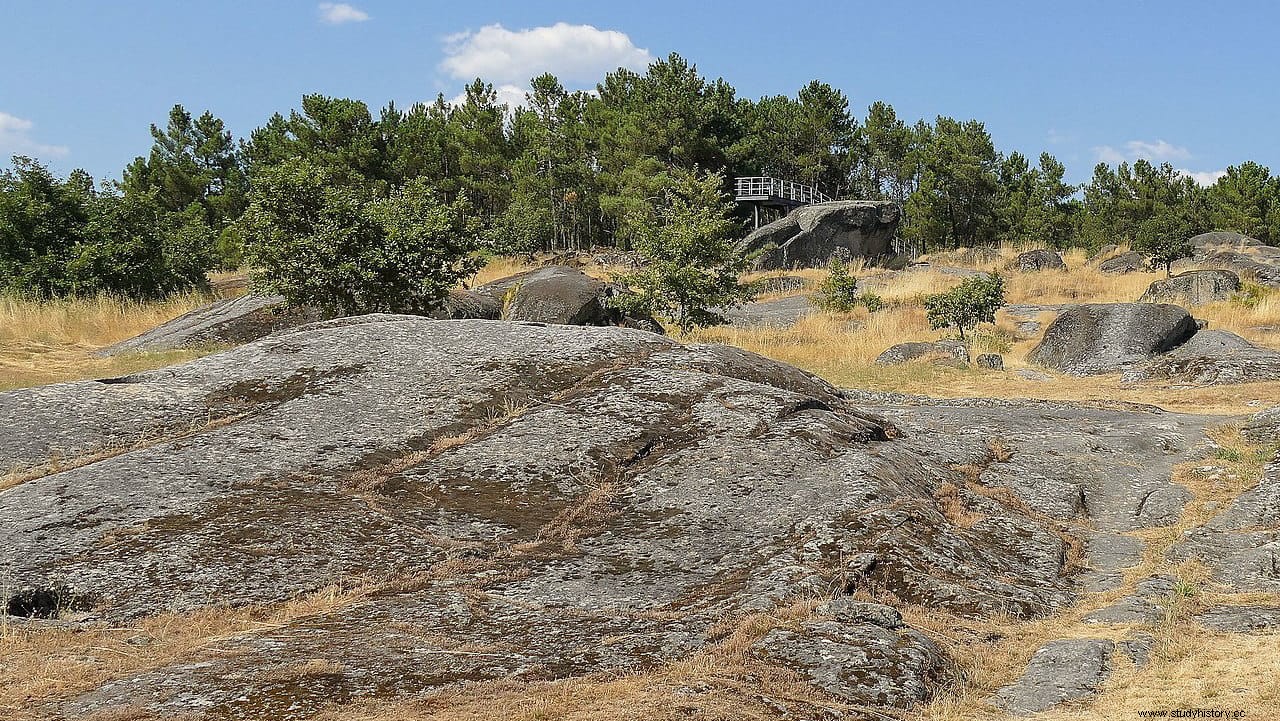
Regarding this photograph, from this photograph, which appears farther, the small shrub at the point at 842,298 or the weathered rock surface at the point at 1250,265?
the weathered rock surface at the point at 1250,265

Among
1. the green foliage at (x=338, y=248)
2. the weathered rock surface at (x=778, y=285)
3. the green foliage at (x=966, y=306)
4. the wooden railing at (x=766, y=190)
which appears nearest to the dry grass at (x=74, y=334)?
the green foliage at (x=338, y=248)

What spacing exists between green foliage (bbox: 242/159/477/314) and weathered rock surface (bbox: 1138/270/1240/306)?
2517cm

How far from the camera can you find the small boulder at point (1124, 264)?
44.8 m

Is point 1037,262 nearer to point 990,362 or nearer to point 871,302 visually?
point 871,302

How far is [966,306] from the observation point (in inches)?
1085

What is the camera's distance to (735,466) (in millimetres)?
8586

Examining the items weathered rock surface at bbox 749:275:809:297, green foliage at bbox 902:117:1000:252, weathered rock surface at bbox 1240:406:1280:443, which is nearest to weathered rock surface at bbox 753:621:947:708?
weathered rock surface at bbox 1240:406:1280:443

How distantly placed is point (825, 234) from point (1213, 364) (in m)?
33.4

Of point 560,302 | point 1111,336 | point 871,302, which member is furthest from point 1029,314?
point 560,302

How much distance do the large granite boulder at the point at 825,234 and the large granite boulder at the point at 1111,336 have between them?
26.0m

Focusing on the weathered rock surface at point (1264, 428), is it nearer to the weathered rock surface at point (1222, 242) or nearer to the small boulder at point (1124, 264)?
the small boulder at point (1124, 264)

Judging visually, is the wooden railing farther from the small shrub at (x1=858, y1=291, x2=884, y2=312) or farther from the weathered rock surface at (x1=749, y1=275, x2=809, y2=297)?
the small shrub at (x1=858, y1=291, x2=884, y2=312)

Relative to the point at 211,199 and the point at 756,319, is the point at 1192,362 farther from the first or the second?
the point at 211,199

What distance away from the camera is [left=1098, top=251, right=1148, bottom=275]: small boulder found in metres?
44.8
